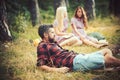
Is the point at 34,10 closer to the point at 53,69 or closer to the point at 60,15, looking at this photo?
the point at 60,15

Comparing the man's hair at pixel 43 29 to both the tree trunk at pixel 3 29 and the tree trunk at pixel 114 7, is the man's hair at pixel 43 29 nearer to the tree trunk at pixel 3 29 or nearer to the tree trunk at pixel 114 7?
the tree trunk at pixel 3 29

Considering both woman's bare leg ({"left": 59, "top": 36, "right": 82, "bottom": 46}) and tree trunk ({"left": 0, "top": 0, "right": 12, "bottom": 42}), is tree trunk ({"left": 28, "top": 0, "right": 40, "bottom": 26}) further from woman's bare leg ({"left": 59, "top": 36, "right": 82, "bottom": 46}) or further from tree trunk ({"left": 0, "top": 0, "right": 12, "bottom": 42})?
woman's bare leg ({"left": 59, "top": 36, "right": 82, "bottom": 46})

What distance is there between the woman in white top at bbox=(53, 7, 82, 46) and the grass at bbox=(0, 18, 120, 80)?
93mm

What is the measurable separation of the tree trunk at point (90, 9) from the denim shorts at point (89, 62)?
0.78m

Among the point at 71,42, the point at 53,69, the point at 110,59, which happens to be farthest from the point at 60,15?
the point at 110,59

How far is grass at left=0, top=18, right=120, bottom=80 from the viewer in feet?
16.8

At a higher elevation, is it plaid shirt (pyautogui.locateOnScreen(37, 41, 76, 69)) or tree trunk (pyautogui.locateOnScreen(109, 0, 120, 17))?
tree trunk (pyautogui.locateOnScreen(109, 0, 120, 17))

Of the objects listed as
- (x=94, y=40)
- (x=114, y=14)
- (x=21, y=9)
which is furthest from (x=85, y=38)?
(x=21, y=9)

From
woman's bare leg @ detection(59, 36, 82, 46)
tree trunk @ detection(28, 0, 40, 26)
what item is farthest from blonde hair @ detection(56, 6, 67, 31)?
tree trunk @ detection(28, 0, 40, 26)

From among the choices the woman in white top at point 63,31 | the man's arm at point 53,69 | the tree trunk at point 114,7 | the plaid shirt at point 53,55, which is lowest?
the man's arm at point 53,69

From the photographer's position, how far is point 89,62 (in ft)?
17.0

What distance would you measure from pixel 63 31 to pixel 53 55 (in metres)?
0.55

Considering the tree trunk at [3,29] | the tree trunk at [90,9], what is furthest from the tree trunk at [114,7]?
the tree trunk at [3,29]

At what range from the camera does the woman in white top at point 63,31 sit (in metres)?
5.48
